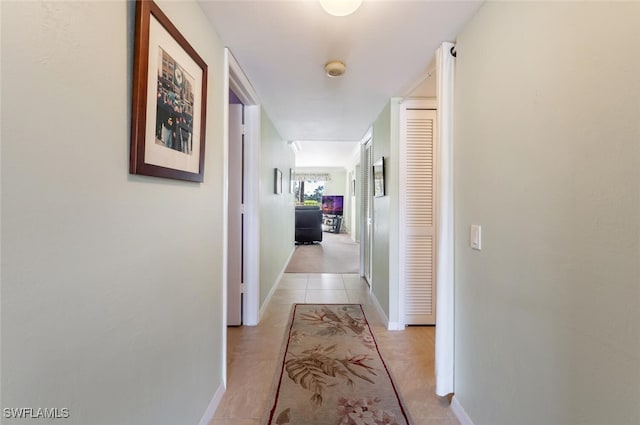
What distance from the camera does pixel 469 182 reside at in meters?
1.42

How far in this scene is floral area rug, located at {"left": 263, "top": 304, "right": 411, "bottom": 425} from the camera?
5.02 feet

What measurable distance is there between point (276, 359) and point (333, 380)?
49 centimetres

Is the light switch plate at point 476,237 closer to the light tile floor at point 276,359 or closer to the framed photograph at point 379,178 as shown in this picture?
the light tile floor at point 276,359

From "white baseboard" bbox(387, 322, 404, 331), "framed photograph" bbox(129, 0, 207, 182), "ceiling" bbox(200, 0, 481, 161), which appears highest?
"ceiling" bbox(200, 0, 481, 161)

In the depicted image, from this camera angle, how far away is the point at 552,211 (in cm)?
92

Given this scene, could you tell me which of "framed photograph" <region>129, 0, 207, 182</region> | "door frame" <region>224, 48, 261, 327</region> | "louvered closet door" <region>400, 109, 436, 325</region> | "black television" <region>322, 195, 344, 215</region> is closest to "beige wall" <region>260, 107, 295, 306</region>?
"door frame" <region>224, 48, 261, 327</region>

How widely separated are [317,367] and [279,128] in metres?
2.86

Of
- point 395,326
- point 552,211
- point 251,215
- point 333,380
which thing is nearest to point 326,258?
point 395,326

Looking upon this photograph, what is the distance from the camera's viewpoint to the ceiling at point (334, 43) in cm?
134

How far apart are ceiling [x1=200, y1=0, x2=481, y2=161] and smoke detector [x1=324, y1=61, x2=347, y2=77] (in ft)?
0.12

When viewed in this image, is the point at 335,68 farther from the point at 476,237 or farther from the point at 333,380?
the point at 333,380

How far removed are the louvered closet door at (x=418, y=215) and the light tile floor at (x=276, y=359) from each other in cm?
24

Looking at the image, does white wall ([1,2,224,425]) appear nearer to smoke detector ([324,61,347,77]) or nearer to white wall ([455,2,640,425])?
smoke detector ([324,61,347,77])

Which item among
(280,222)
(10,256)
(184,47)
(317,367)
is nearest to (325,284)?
(280,222)
